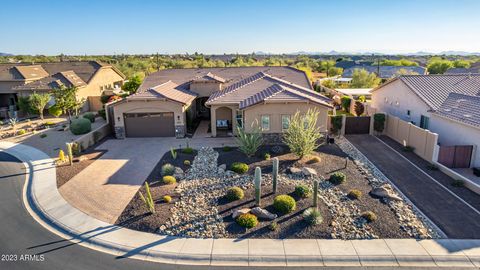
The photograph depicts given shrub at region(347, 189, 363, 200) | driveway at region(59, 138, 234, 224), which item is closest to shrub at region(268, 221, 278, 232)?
shrub at region(347, 189, 363, 200)

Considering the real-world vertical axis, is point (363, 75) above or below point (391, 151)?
above

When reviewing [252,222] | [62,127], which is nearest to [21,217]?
[252,222]

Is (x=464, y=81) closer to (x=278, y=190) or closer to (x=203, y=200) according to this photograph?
(x=278, y=190)

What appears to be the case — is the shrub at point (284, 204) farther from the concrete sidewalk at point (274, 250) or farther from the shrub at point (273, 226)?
the concrete sidewalk at point (274, 250)

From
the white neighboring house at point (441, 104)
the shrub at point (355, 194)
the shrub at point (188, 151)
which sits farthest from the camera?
the shrub at point (188, 151)

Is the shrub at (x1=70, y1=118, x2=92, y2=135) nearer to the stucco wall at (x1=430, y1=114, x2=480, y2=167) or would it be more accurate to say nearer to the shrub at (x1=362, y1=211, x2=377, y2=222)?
the shrub at (x1=362, y1=211, x2=377, y2=222)

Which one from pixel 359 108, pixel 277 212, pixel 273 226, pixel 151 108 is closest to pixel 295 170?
pixel 277 212

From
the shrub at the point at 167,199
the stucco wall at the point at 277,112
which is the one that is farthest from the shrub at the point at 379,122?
the shrub at the point at 167,199
